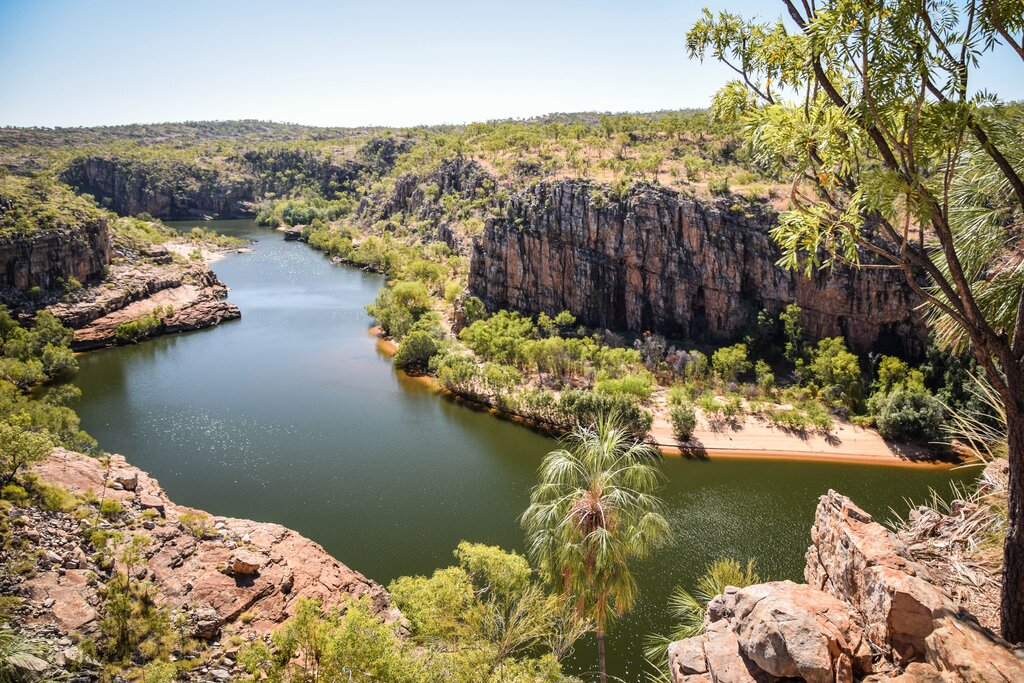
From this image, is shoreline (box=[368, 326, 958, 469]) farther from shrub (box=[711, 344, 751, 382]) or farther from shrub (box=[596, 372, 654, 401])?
shrub (box=[711, 344, 751, 382])

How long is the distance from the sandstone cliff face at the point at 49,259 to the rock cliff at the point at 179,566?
1911 inches

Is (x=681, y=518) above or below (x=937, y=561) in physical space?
below

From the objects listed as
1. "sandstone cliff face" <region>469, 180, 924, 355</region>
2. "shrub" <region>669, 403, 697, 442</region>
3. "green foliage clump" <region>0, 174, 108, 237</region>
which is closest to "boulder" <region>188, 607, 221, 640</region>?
"shrub" <region>669, 403, 697, 442</region>

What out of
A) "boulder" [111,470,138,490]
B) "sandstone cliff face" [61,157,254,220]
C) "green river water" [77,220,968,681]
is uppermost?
"sandstone cliff face" [61,157,254,220]

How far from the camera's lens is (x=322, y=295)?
84688 millimetres

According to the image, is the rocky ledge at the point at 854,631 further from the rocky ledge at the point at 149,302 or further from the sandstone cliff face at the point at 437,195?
the sandstone cliff face at the point at 437,195

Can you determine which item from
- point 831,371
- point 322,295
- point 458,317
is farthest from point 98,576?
point 322,295

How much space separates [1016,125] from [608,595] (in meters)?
13.4

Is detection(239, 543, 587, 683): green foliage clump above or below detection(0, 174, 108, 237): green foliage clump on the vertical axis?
below

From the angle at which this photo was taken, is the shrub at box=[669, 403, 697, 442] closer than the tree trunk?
No

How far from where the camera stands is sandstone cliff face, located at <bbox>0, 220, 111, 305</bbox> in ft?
198

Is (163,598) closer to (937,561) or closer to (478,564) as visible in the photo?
(478,564)

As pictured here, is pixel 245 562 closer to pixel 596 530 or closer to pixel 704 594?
pixel 596 530

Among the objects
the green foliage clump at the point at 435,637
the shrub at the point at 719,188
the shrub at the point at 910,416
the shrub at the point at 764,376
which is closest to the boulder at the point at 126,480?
the green foliage clump at the point at 435,637
